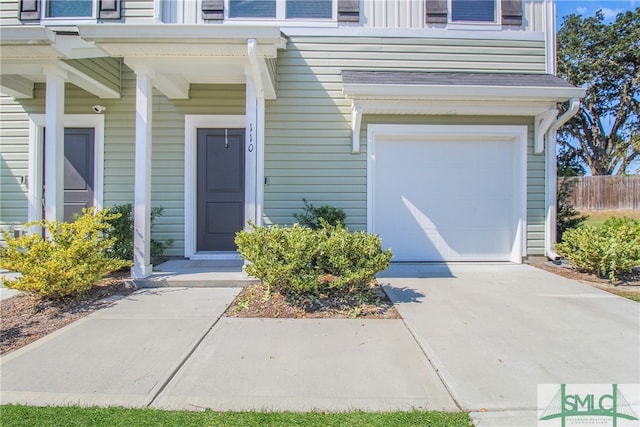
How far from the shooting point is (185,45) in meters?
4.05

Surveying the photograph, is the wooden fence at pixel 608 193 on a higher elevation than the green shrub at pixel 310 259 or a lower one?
higher

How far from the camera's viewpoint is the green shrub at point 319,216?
5.35 m

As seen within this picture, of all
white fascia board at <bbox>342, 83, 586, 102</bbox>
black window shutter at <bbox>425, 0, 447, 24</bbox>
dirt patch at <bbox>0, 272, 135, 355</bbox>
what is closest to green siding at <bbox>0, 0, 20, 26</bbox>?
dirt patch at <bbox>0, 272, 135, 355</bbox>

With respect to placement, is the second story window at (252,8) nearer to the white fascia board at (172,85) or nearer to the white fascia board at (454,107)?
the white fascia board at (172,85)

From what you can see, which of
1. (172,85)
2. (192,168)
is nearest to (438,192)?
(192,168)

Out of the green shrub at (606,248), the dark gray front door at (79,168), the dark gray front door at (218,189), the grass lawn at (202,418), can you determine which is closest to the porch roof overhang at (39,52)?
the dark gray front door at (79,168)

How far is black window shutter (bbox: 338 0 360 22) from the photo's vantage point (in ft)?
18.7

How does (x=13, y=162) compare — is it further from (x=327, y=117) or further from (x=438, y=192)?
(x=438, y=192)

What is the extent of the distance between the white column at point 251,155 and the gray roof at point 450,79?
150 centimetres

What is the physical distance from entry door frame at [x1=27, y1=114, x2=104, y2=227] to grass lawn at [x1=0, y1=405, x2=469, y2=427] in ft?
15.1

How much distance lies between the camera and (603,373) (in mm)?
2307

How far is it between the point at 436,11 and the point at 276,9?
2.72 metres

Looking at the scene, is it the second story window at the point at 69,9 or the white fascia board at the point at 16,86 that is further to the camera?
the second story window at the point at 69,9

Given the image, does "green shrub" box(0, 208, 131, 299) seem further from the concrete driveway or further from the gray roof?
the gray roof
